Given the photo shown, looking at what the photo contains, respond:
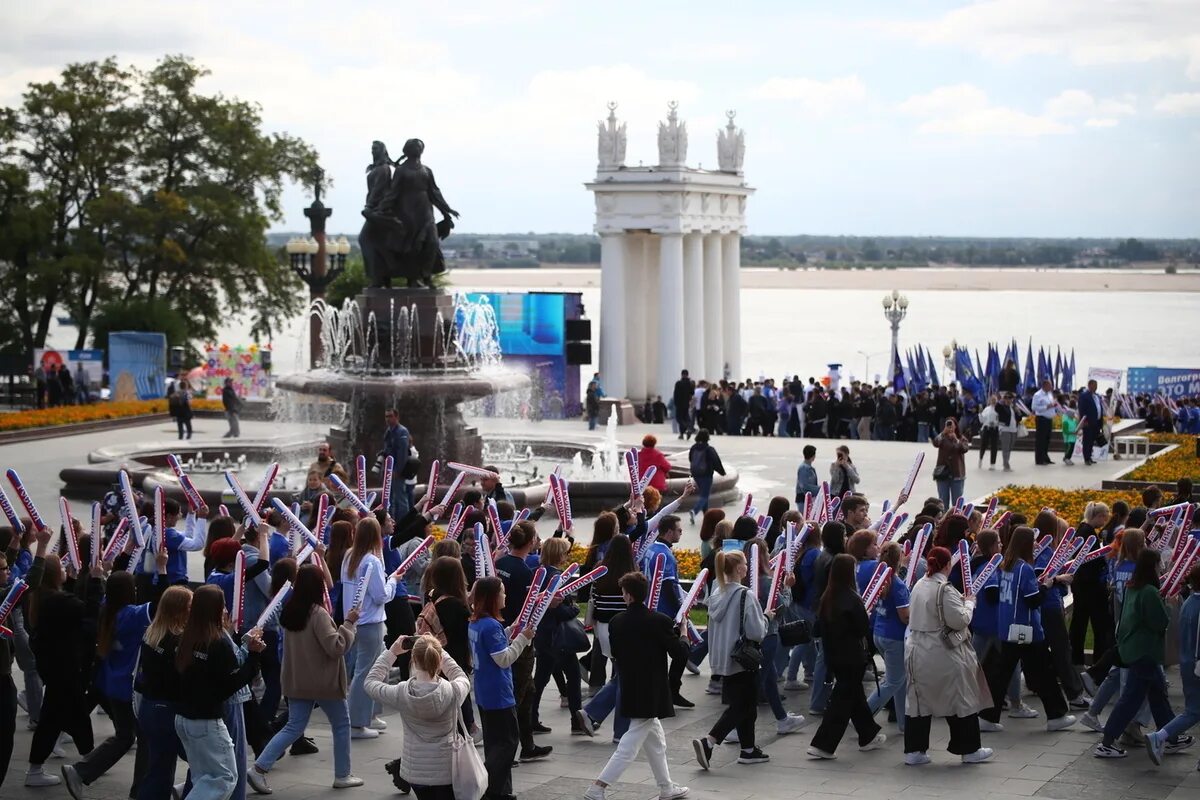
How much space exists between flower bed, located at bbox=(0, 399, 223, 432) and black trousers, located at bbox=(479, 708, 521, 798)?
2698cm

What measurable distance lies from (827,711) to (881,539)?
284 centimetres

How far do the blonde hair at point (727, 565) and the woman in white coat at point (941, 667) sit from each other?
1.09m

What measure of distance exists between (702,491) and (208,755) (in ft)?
44.5

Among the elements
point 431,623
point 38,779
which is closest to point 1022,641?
point 431,623

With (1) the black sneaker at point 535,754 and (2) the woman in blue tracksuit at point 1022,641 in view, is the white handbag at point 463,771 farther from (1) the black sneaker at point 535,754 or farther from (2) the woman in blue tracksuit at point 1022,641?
(2) the woman in blue tracksuit at point 1022,641

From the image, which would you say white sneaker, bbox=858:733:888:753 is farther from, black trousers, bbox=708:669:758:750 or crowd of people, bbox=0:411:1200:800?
black trousers, bbox=708:669:758:750

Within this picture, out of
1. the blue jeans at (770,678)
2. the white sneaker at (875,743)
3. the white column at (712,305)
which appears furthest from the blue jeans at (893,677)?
the white column at (712,305)

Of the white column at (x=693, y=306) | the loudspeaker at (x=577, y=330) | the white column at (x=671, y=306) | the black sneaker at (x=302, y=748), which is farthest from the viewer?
the white column at (x=693, y=306)

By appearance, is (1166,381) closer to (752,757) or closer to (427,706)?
(752,757)

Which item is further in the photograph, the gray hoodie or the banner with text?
the banner with text

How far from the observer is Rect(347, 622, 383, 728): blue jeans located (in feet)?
39.2

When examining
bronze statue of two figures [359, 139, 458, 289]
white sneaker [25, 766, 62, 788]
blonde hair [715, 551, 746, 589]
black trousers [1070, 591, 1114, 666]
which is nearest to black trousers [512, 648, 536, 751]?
blonde hair [715, 551, 746, 589]

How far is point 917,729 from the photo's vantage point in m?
11.2

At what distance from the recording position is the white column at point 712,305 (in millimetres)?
46594
